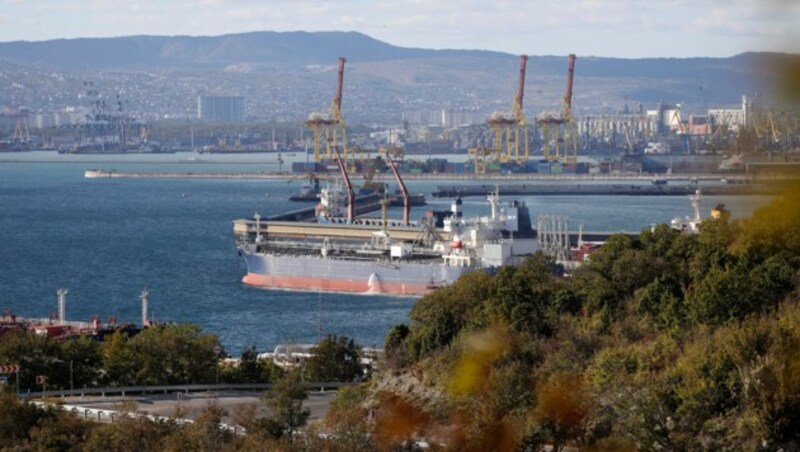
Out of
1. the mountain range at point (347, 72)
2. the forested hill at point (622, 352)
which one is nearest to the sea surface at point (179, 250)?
the forested hill at point (622, 352)

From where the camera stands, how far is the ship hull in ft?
47.8

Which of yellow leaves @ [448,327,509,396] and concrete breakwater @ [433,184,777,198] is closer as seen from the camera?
yellow leaves @ [448,327,509,396]

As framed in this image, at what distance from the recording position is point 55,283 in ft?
51.5

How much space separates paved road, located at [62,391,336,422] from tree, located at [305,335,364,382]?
919mm

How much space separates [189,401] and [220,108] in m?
75.6

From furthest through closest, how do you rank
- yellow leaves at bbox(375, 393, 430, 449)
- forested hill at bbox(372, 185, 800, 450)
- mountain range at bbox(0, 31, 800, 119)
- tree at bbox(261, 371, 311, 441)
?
mountain range at bbox(0, 31, 800, 119) → tree at bbox(261, 371, 311, 441) → yellow leaves at bbox(375, 393, 430, 449) → forested hill at bbox(372, 185, 800, 450)

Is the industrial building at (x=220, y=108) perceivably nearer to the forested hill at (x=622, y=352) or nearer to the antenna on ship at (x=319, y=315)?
the antenna on ship at (x=319, y=315)

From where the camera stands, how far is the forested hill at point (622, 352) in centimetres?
377

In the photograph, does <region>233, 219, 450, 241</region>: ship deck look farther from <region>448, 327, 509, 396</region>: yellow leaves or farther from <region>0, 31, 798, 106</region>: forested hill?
<region>0, 31, 798, 106</region>: forested hill

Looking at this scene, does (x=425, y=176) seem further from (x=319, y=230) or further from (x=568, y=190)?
(x=319, y=230)

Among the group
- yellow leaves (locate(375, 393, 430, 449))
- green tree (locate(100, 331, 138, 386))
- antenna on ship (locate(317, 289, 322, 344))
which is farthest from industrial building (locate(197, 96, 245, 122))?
yellow leaves (locate(375, 393, 430, 449))

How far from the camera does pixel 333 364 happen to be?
24.0ft

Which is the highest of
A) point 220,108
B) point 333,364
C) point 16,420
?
point 16,420

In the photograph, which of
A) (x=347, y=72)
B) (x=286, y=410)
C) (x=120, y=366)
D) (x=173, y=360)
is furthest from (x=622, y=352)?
(x=347, y=72)
